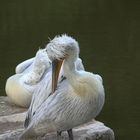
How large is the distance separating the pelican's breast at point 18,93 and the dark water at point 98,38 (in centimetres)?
156

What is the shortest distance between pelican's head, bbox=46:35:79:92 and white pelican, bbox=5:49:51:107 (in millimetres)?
1488

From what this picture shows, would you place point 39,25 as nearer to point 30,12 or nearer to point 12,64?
point 30,12

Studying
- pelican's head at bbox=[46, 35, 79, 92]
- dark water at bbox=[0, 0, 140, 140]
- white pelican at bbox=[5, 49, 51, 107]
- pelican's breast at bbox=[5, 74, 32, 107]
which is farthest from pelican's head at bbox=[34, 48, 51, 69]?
dark water at bbox=[0, 0, 140, 140]

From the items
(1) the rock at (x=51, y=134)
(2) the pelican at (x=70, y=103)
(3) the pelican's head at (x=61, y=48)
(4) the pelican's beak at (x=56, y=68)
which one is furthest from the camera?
(1) the rock at (x=51, y=134)

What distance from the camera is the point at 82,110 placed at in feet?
15.2

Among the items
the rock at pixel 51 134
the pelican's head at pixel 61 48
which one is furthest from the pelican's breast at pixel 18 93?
the pelican's head at pixel 61 48

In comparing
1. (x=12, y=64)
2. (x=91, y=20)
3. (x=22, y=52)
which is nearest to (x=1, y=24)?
(x=91, y=20)

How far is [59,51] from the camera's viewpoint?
434 cm

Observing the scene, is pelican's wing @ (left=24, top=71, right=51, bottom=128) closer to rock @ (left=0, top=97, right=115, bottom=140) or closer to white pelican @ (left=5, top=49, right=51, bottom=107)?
rock @ (left=0, top=97, right=115, bottom=140)

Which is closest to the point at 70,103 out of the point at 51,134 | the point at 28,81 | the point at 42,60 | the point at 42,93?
the point at 42,93

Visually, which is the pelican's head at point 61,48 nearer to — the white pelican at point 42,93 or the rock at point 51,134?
the white pelican at point 42,93

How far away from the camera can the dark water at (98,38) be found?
27.1 ft

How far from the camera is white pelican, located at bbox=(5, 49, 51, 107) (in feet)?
19.8

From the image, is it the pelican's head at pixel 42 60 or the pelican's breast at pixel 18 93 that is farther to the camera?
the pelican's breast at pixel 18 93
